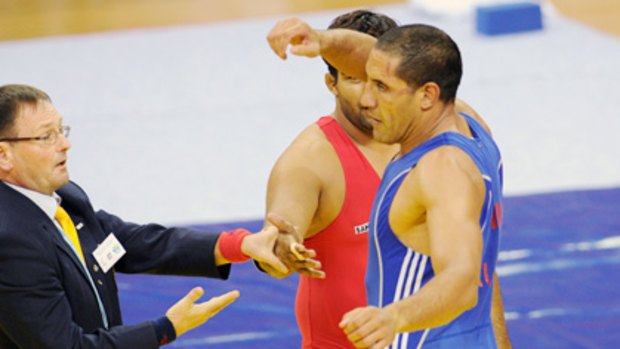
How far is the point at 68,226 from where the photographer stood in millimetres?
3412

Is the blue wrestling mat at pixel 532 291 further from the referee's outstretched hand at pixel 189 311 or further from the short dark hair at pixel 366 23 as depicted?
the short dark hair at pixel 366 23

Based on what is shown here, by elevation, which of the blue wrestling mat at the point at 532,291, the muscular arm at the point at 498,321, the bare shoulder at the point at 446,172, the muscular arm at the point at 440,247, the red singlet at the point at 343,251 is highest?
the bare shoulder at the point at 446,172

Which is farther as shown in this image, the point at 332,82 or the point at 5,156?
the point at 332,82

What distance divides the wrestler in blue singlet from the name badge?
2.79ft

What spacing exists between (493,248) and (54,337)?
4.16 feet

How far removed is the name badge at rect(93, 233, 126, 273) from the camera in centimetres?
343

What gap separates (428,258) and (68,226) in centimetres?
115

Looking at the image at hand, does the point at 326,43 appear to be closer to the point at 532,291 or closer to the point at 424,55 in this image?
the point at 424,55

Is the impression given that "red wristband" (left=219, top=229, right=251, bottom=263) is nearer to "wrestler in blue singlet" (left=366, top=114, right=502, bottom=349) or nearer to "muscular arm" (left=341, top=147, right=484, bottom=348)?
"wrestler in blue singlet" (left=366, top=114, right=502, bottom=349)

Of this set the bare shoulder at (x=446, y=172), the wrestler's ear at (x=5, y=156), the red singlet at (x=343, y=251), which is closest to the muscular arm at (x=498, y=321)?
the red singlet at (x=343, y=251)

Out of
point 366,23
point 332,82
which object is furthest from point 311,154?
point 366,23

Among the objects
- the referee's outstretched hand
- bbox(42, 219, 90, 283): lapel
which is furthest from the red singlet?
bbox(42, 219, 90, 283): lapel

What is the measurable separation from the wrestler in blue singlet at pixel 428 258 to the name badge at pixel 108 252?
851 millimetres

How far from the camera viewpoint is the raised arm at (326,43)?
10.7ft
